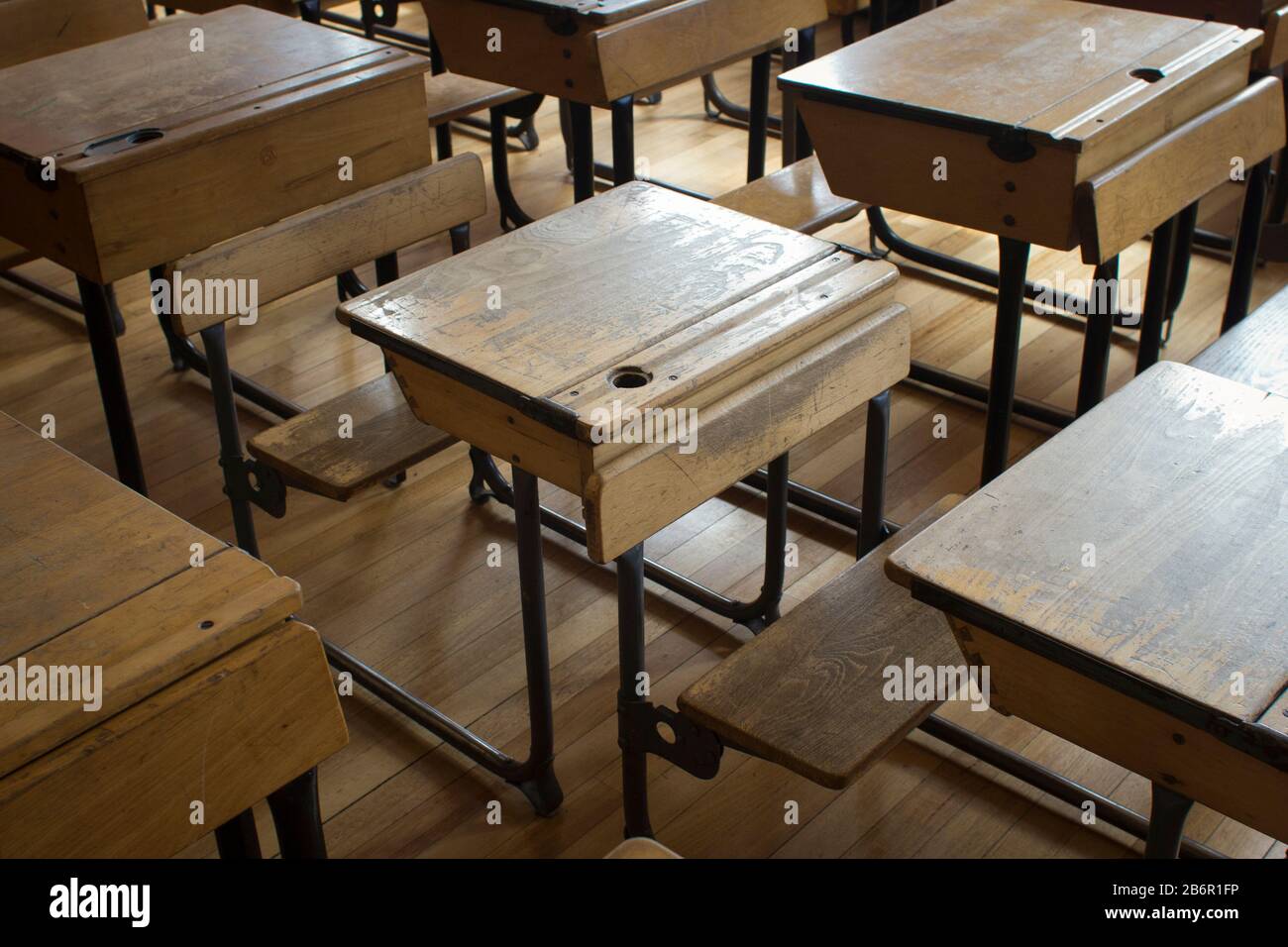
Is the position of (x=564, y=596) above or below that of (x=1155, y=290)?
below

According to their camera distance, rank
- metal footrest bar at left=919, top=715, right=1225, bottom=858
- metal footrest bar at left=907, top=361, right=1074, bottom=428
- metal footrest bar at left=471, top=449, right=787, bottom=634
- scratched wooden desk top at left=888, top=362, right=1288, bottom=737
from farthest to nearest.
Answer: metal footrest bar at left=907, top=361, right=1074, bottom=428 < metal footrest bar at left=471, top=449, right=787, bottom=634 < metal footrest bar at left=919, top=715, right=1225, bottom=858 < scratched wooden desk top at left=888, top=362, right=1288, bottom=737

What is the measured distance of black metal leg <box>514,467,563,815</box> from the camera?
188 centimetres

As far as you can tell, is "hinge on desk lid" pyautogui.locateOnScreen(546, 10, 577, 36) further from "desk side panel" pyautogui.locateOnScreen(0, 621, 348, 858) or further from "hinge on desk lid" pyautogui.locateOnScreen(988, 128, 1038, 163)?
"desk side panel" pyautogui.locateOnScreen(0, 621, 348, 858)

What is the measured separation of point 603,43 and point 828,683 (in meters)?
1.51

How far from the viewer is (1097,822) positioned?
2.07 m

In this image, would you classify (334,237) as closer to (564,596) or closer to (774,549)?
(564,596)

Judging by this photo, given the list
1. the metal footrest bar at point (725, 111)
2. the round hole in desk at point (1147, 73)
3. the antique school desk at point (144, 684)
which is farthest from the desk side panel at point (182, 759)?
the metal footrest bar at point (725, 111)

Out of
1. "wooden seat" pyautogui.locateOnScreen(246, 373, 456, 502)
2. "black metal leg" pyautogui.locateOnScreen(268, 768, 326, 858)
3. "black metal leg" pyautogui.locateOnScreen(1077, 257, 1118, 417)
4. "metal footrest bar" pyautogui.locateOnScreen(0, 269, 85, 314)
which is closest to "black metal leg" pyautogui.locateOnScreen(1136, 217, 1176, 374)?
"black metal leg" pyautogui.locateOnScreen(1077, 257, 1118, 417)

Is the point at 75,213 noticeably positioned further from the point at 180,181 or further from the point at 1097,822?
the point at 1097,822

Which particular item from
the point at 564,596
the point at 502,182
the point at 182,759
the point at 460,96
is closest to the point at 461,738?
the point at 564,596

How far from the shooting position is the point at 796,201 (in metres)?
2.72

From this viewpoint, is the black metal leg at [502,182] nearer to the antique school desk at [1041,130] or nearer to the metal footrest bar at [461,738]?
the antique school desk at [1041,130]

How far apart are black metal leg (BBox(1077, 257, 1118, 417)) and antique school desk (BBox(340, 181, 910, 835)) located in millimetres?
469
